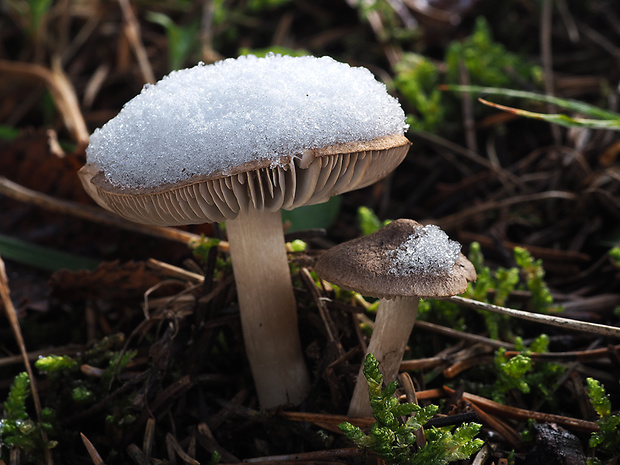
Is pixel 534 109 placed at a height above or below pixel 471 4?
below

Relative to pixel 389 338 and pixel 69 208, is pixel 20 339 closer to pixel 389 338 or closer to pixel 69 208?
pixel 69 208

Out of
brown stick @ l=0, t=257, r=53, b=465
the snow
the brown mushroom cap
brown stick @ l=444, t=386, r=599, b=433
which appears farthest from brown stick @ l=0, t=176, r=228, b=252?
brown stick @ l=444, t=386, r=599, b=433

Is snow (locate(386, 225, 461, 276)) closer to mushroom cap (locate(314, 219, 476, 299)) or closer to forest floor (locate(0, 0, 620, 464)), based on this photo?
mushroom cap (locate(314, 219, 476, 299))

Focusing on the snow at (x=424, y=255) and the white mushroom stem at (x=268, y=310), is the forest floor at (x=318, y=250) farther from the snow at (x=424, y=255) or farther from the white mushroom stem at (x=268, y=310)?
the snow at (x=424, y=255)

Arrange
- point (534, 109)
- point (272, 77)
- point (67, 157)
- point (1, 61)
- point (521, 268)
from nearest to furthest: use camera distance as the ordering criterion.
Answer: point (272, 77) → point (521, 268) → point (67, 157) → point (534, 109) → point (1, 61)

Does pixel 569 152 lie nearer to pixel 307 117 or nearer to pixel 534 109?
pixel 534 109

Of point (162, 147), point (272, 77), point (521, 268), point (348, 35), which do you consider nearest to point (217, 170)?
point (162, 147)

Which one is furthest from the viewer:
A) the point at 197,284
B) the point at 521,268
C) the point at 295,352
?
the point at 521,268

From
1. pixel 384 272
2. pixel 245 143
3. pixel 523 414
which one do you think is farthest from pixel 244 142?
pixel 523 414
